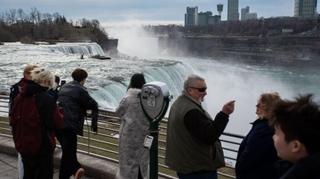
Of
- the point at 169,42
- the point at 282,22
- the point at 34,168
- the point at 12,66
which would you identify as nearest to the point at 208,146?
the point at 34,168

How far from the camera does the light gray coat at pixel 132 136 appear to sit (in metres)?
5.22

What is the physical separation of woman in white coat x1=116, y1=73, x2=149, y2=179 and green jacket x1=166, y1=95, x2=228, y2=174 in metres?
1.00

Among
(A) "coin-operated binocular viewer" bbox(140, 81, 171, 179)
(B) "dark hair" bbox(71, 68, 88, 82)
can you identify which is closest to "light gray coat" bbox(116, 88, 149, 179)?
(B) "dark hair" bbox(71, 68, 88, 82)

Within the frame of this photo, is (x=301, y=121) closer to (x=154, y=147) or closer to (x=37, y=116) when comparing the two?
(x=154, y=147)

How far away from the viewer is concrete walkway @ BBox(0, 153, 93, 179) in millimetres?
6582

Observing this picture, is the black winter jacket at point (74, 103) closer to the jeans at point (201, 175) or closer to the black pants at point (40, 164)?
the black pants at point (40, 164)

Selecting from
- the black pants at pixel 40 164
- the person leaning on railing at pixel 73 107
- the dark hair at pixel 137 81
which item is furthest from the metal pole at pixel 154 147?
the person leaning on railing at pixel 73 107

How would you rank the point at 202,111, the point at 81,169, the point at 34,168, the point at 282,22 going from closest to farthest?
1. the point at 202,111
2. the point at 34,168
3. the point at 81,169
4. the point at 282,22

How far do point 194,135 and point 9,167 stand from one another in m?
3.91

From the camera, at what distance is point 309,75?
82188 millimetres

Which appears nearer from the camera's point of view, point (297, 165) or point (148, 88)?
point (297, 165)

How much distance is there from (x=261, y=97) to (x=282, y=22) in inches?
7165

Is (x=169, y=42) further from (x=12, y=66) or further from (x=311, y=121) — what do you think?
(x=311, y=121)

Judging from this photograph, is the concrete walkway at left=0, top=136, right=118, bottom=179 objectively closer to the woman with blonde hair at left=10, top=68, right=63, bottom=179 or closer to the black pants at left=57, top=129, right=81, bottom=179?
the black pants at left=57, top=129, right=81, bottom=179
